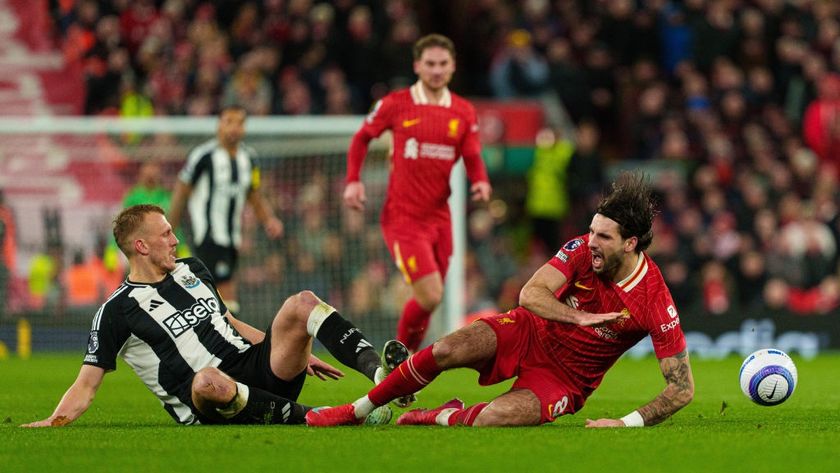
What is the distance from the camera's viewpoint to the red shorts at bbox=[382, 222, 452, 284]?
440 inches

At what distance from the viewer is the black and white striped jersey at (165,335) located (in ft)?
25.2

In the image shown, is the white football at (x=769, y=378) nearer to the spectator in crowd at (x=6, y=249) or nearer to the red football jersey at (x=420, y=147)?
the red football jersey at (x=420, y=147)

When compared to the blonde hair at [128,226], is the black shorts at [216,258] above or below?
below

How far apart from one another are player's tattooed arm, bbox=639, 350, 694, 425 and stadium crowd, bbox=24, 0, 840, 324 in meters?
9.09

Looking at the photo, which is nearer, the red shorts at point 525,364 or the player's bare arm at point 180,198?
the red shorts at point 525,364

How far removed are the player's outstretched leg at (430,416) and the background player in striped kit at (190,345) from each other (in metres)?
0.13

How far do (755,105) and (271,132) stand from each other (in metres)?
7.34

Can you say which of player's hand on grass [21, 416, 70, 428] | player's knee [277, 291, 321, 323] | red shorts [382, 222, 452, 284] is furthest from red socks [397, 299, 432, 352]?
player's hand on grass [21, 416, 70, 428]

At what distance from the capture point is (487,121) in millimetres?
19078

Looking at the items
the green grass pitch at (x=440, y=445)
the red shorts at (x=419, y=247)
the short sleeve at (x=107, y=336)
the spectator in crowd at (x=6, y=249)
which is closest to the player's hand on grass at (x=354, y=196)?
the red shorts at (x=419, y=247)

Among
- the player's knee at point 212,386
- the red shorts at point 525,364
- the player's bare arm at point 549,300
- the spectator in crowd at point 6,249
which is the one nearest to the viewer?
the player's bare arm at point 549,300

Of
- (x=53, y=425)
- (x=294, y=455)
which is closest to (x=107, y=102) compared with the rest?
(x=53, y=425)

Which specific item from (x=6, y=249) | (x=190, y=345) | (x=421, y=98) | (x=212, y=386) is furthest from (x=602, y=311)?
(x=6, y=249)

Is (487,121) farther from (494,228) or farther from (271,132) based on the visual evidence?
(271,132)
